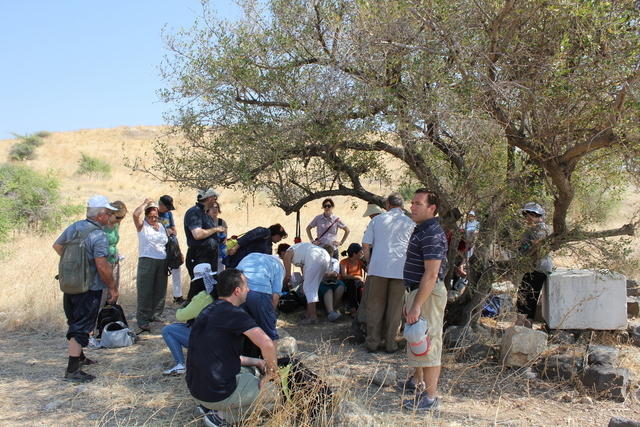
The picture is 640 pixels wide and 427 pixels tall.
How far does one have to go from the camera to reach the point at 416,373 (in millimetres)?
5508

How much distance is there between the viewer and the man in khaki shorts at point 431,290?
195 inches

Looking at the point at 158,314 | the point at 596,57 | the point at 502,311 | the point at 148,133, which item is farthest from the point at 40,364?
the point at 148,133

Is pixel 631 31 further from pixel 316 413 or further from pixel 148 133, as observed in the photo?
pixel 148 133

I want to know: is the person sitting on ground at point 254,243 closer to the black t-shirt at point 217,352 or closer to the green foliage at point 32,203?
the black t-shirt at point 217,352

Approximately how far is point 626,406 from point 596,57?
10.4ft

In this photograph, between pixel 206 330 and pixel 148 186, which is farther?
pixel 148 186

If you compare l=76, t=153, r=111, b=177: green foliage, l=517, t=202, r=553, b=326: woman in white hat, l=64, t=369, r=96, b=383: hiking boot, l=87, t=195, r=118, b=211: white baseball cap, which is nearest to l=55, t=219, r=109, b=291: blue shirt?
l=87, t=195, r=118, b=211: white baseball cap

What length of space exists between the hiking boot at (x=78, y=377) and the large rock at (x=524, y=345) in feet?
13.6

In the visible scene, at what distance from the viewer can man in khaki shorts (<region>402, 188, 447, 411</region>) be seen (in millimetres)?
4945

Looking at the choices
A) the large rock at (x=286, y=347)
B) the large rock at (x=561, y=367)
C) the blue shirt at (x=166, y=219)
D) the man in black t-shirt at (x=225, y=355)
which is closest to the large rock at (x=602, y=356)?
the large rock at (x=561, y=367)

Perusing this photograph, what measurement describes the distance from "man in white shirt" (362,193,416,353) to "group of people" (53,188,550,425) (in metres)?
0.01

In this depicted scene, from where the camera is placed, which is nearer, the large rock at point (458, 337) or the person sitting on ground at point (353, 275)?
the large rock at point (458, 337)

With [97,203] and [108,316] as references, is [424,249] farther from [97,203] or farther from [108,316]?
[108,316]

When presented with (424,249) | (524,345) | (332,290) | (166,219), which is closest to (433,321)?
(424,249)
